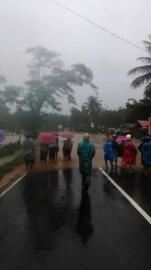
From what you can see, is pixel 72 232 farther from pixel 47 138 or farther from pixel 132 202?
pixel 47 138

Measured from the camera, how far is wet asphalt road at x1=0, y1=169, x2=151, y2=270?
600cm

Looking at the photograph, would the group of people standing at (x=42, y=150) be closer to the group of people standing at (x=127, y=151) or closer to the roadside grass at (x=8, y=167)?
the roadside grass at (x=8, y=167)

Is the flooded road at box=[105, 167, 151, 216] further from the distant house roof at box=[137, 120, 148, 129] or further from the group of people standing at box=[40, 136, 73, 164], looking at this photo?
the distant house roof at box=[137, 120, 148, 129]

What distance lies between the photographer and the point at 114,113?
333ft

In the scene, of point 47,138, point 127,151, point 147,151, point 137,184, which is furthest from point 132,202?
point 47,138

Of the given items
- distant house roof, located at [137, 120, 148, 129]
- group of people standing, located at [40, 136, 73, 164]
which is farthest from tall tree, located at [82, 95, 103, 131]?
group of people standing, located at [40, 136, 73, 164]

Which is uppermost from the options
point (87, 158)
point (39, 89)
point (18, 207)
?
point (39, 89)

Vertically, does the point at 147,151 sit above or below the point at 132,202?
above

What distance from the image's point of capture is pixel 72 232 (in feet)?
25.1

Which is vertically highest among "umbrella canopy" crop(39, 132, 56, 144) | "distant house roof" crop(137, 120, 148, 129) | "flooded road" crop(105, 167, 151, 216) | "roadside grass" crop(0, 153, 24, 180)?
"distant house roof" crop(137, 120, 148, 129)

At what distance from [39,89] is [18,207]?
35.5 m

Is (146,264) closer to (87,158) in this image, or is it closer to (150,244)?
(150,244)

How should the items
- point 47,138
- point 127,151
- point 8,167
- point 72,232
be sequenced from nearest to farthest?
1. point 72,232
2. point 127,151
3. point 8,167
4. point 47,138

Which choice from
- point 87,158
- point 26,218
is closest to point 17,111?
point 87,158
